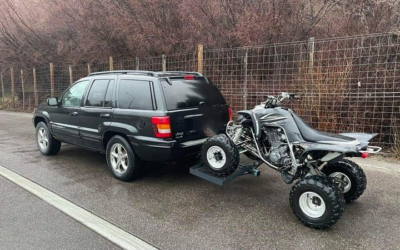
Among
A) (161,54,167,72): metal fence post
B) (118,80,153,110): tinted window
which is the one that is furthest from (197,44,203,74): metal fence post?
(118,80,153,110): tinted window

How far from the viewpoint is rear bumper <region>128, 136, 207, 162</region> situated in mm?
4262

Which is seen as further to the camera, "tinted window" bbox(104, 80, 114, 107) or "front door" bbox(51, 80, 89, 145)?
"front door" bbox(51, 80, 89, 145)

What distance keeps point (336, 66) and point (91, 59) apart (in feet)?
31.9

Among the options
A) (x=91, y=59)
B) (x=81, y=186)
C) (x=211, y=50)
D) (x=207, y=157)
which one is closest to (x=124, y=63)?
(x=91, y=59)

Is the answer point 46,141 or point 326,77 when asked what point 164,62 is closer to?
point 46,141

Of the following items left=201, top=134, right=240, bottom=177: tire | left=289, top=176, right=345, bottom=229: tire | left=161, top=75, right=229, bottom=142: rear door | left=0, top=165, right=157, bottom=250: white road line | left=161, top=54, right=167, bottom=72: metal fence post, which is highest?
left=161, top=54, right=167, bottom=72: metal fence post

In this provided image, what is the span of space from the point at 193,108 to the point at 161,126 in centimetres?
65

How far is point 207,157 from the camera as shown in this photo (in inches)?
161

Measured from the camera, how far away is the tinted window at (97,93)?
5.15 meters

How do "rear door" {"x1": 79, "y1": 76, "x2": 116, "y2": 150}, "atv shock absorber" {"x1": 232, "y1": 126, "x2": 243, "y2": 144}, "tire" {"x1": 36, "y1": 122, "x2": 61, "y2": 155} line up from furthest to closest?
"tire" {"x1": 36, "y1": 122, "x2": 61, "y2": 155}
"rear door" {"x1": 79, "y1": 76, "x2": 116, "y2": 150}
"atv shock absorber" {"x1": 232, "y1": 126, "x2": 243, "y2": 144}

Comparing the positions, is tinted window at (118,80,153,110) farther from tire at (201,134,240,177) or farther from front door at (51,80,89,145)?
front door at (51,80,89,145)

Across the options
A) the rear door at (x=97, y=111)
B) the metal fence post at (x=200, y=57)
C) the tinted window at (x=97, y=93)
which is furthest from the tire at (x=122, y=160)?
the metal fence post at (x=200, y=57)

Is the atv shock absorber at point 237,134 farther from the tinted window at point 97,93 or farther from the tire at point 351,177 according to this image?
the tinted window at point 97,93

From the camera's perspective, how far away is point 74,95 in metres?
5.83
